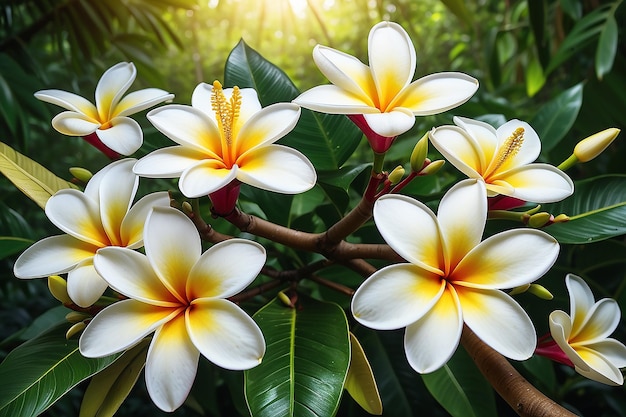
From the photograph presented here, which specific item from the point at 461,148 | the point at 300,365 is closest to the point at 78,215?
the point at 300,365

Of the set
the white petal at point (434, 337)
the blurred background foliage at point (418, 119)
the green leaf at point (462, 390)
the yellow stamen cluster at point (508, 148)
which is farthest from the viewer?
the blurred background foliage at point (418, 119)

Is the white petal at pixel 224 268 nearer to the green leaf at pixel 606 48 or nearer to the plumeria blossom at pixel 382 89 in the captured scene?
the plumeria blossom at pixel 382 89

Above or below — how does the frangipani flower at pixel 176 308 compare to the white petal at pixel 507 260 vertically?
below

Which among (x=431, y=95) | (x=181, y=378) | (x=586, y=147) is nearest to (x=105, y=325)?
(x=181, y=378)

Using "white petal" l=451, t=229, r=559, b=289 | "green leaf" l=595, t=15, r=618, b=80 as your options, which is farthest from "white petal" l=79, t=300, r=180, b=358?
"green leaf" l=595, t=15, r=618, b=80

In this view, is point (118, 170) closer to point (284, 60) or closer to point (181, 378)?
point (181, 378)

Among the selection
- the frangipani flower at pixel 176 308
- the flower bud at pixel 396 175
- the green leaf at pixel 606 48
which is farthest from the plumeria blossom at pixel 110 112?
the green leaf at pixel 606 48

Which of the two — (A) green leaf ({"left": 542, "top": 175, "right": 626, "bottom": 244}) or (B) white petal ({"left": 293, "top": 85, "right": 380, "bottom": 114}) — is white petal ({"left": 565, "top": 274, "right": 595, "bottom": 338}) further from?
(B) white petal ({"left": 293, "top": 85, "right": 380, "bottom": 114})

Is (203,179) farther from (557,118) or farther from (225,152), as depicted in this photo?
(557,118)
